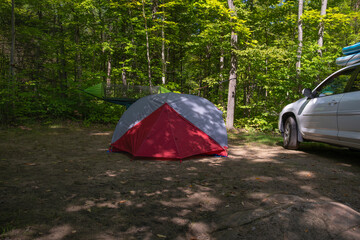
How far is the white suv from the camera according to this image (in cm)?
343

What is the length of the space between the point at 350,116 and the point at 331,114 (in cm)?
45

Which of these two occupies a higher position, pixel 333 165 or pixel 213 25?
pixel 213 25

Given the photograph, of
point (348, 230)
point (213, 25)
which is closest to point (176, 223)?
point (348, 230)

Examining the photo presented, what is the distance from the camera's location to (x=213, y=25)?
33.3 ft

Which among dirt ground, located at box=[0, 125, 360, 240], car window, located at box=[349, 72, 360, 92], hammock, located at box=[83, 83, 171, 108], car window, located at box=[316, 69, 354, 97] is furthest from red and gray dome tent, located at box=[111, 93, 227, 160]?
hammock, located at box=[83, 83, 171, 108]

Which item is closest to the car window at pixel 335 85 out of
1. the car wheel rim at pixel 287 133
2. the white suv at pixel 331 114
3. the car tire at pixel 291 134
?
the white suv at pixel 331 114

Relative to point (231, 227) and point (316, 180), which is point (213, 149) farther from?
point (231, 227)

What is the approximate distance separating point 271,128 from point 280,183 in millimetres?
7154

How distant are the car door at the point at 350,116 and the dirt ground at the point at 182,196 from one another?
0.53 meters

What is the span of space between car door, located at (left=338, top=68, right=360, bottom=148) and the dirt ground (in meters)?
0.53

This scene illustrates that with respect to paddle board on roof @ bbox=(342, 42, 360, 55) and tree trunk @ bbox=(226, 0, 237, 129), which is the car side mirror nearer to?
paddle board on roof @ bbox=(342, 42, 360, 55)

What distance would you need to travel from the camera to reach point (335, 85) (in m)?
4.20

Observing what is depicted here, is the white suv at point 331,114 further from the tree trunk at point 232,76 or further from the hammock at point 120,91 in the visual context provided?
the hammock at point 120,91

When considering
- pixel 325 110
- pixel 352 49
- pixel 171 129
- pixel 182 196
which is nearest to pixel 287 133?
pixel 325 110
